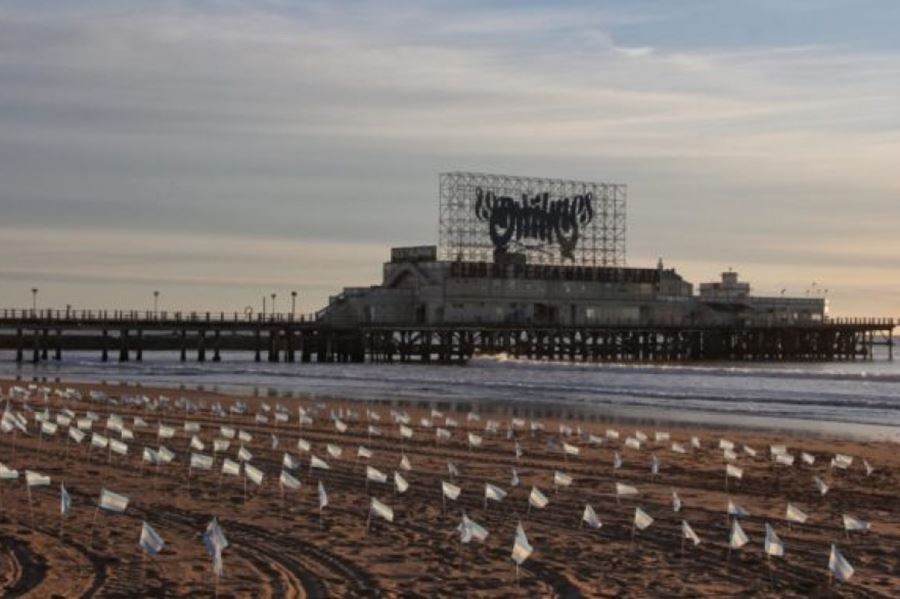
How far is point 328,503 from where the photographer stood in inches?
741

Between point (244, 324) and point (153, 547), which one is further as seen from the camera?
point (244, 324)

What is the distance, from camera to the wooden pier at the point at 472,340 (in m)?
96.8

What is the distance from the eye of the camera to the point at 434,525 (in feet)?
56.5

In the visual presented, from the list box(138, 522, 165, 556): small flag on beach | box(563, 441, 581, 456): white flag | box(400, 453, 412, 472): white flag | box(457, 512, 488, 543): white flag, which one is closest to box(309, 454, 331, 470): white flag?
box(400, 453, 412, 472): white flag

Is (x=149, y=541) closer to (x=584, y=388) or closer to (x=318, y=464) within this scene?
(x=318, y=464)

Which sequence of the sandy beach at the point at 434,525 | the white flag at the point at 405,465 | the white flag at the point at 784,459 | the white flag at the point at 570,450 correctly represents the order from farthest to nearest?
the white flag at the point at 570,450 → the white flag at the point at 784,459 → the white flag at the point at 405,465 → the sandy beach at the point at 434,525

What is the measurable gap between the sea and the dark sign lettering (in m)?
13.4

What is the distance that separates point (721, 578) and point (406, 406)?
103 ft

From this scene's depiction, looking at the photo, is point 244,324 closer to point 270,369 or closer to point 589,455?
point 270,369

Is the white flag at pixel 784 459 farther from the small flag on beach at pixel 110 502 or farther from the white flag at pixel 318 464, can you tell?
the small flag on beach at pixel 110 502

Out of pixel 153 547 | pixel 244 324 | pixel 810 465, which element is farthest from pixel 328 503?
pixel 244 324

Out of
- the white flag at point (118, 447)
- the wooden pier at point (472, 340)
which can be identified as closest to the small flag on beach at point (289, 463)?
the white flag at point (118, 447)

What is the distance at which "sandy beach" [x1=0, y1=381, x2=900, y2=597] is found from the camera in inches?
543

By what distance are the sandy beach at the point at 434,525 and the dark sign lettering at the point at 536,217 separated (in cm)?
7466
